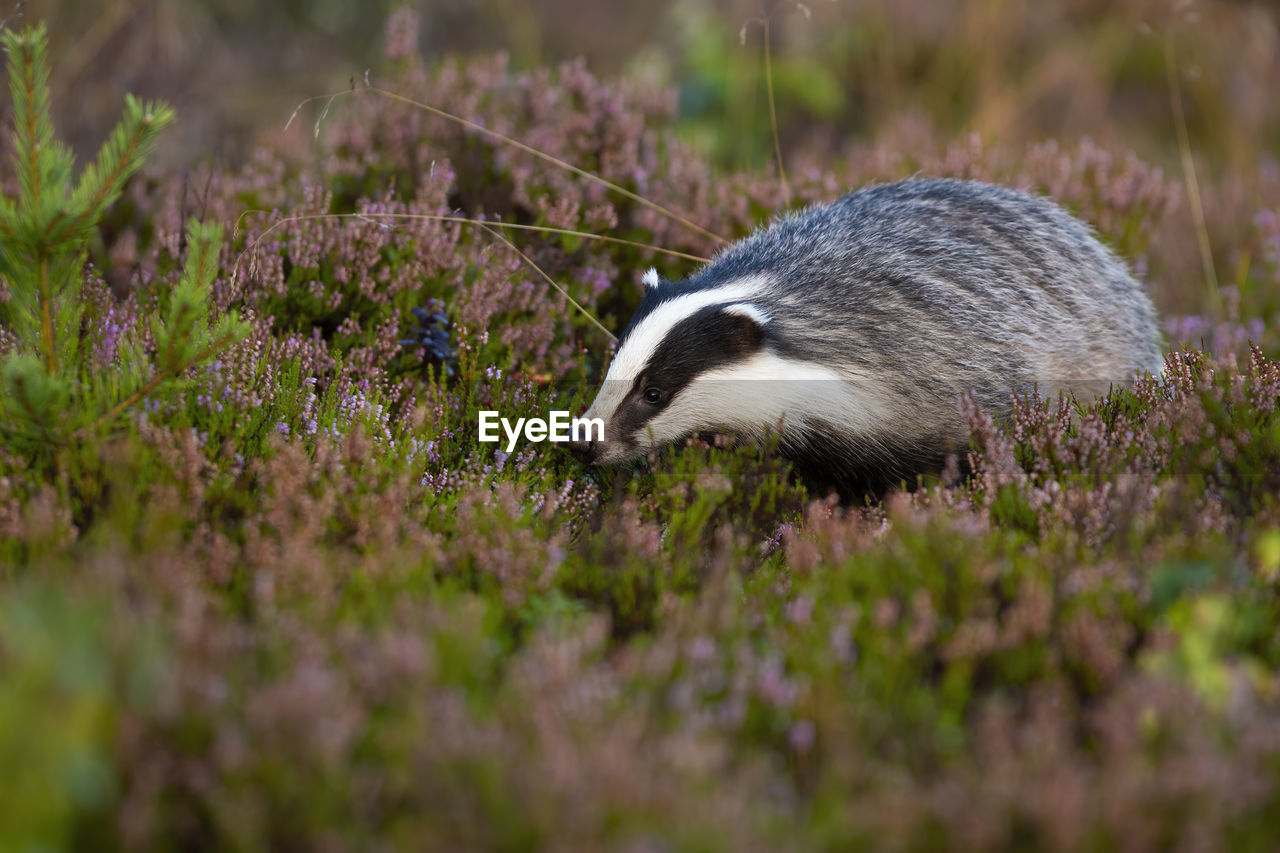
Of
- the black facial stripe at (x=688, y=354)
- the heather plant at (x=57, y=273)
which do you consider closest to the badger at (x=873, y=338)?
the black facial stripe at (x=688, y=354)

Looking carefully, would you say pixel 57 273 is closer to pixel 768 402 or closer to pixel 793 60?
pixel 768 402

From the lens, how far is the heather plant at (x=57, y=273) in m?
2.74

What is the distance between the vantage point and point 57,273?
9.68 feet

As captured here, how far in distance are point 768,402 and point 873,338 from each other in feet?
1.58

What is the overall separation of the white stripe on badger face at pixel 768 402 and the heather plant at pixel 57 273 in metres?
1.58

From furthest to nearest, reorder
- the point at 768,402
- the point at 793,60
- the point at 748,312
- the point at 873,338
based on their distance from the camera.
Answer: the point at 793,60
the point at 873,338
the point at 768,402
the point at 748,312

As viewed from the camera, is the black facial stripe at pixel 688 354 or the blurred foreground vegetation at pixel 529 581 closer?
the blurred foreground vegetation at pixel 529 581

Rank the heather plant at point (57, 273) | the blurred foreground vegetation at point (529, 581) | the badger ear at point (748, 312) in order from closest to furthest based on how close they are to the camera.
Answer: the blurred foreground vegetation at point (529, 581)
the heather plant at point (57, 273)
the badger ear at point (748, 312)

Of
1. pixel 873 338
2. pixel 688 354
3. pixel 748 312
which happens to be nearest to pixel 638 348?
pixel 688 354

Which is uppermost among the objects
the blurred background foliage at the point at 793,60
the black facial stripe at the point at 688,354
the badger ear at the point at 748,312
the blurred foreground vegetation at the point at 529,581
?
the blurred background foliage at the point at 793,60

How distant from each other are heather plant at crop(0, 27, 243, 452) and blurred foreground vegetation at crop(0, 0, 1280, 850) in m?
0.03

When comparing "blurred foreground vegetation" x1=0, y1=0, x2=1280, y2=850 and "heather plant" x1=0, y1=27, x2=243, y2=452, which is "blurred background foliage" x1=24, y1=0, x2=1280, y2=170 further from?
"heather plant" x1=0, y1=27, x2=243, y2=452

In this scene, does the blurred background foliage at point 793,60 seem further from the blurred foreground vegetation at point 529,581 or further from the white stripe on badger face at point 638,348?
the white stripe on badger face at point 638,348

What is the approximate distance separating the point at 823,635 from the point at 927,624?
0.22 meters
